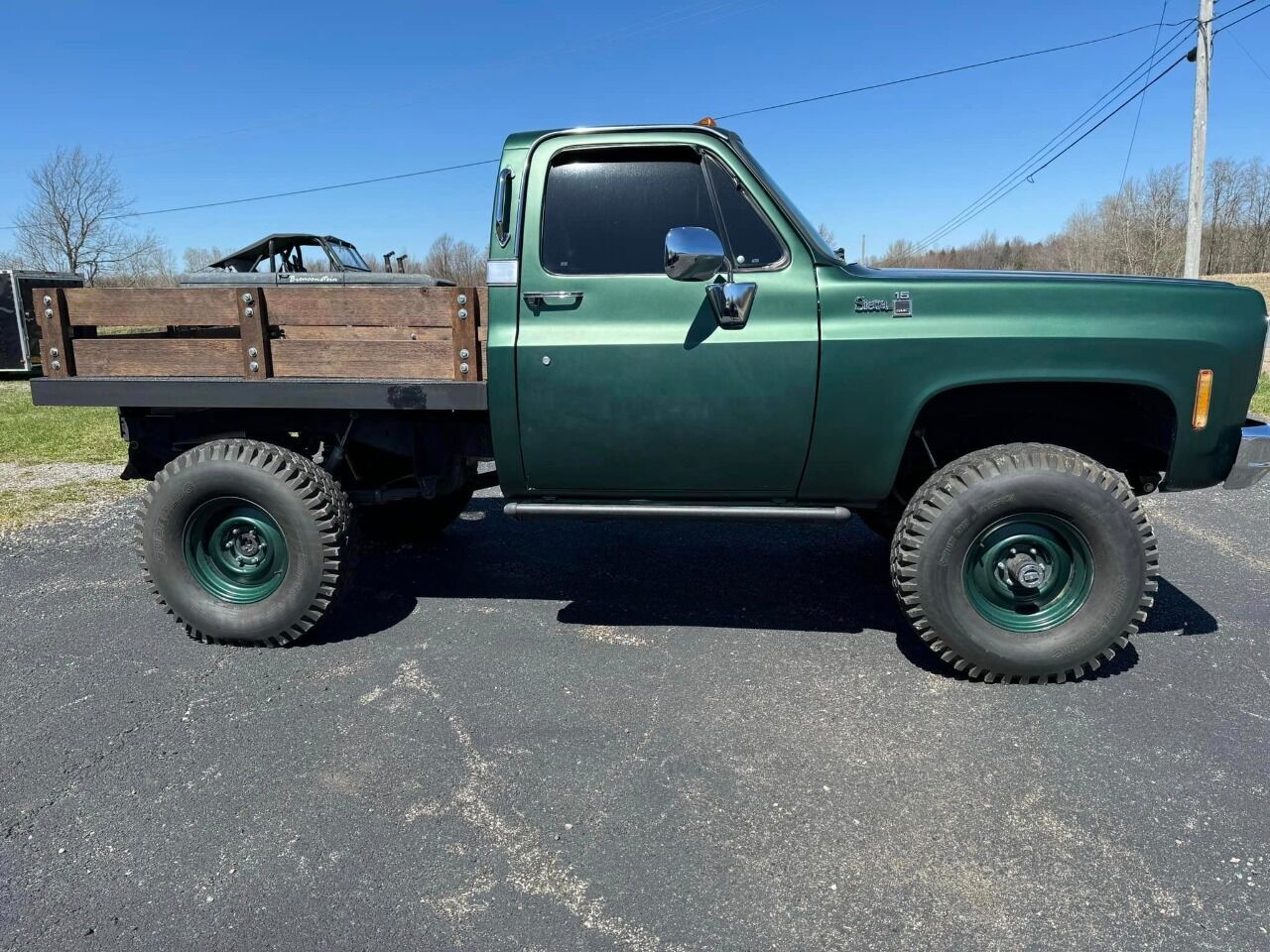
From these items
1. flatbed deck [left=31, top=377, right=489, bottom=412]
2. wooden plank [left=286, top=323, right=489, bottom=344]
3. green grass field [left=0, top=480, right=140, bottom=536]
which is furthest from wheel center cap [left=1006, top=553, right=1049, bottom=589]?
green grass field [left=0, top=480, right=140, bottom=536]

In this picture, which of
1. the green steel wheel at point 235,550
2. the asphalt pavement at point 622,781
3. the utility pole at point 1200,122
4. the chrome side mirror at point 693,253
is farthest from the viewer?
the utility pole at point 1200,122

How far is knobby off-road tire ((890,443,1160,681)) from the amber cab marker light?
0.36 metres

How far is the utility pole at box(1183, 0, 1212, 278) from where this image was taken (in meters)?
12.6

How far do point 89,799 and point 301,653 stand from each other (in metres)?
1.17

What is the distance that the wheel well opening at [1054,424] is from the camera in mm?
3514

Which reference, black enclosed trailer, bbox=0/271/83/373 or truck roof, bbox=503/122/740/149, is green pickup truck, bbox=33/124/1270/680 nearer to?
truck roof, bbox=503/122/740/149

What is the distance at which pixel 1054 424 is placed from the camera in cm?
387

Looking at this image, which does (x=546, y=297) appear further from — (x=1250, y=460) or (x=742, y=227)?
(x=1250, y=460)

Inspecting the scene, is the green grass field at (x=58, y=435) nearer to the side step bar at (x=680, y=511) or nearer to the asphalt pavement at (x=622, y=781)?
the asphalt pavement at (x=622, y=781)

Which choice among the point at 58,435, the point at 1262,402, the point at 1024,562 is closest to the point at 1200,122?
the point at 1262,402

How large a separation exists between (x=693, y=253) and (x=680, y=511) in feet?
3.63

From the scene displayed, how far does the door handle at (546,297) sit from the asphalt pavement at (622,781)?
155cm

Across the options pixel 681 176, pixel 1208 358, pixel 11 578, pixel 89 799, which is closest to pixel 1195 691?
pixel 1208 358

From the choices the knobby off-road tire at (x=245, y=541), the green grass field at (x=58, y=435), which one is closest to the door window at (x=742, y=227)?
the knobby off-road tire at (x=245, y=541)
